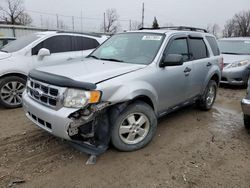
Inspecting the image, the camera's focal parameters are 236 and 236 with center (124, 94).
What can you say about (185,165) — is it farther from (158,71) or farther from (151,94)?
(158,71)

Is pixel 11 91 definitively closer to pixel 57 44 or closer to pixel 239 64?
pixel 57 44

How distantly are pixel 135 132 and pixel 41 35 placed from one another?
401 centimetres

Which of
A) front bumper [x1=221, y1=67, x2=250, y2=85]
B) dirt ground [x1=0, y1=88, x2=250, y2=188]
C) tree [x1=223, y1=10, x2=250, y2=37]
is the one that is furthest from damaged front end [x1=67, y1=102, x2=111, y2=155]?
tree [x1=223, y1=10, x2=250, y2=37]

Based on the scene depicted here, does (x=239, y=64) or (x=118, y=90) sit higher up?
(x=118, y=90)

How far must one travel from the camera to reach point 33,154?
11.1 feet

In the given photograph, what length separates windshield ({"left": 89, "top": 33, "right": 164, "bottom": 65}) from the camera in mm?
3885

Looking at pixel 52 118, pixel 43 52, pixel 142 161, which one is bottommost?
pixel 142 161

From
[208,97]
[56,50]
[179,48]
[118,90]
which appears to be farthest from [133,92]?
[56,50]

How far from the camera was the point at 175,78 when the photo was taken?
13.4ft

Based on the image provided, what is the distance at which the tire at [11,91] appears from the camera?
5284 millimetres

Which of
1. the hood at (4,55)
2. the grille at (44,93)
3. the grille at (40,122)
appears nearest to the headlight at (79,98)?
the grille at (44,93)

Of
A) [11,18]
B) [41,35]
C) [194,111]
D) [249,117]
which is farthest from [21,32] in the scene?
[11,18]

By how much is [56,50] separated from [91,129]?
12.5 feet

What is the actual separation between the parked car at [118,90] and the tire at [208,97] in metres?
0.61
